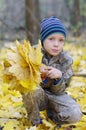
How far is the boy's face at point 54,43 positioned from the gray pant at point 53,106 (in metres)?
0.34

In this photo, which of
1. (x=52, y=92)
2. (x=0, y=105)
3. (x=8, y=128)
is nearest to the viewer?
(x=8, y=128)

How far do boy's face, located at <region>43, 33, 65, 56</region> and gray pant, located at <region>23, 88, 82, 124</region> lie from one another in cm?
34

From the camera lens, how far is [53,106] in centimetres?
359

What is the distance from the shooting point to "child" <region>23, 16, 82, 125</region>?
3.35 metres

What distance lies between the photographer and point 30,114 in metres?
3.43

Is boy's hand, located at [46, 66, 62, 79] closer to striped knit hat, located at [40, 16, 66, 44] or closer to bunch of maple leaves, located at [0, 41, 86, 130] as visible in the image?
bunch of maple leaves, located at [0, 41, 86, 130]

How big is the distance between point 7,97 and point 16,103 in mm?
133

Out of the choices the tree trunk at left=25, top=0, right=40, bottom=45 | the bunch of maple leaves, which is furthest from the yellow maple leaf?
the tree trunk at left=25, top=0, right=40, bottom=45

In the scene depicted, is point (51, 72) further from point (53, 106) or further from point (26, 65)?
point (53, 106)

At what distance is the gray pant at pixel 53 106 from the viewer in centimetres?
337

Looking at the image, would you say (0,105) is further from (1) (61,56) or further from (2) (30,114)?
(1) (61,56)

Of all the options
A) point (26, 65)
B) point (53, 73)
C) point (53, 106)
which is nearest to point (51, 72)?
point (53, 73)

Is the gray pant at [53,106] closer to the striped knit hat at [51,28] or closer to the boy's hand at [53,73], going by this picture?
the boy's hand at [53,73]

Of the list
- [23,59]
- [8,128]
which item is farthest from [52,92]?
[23,59]
